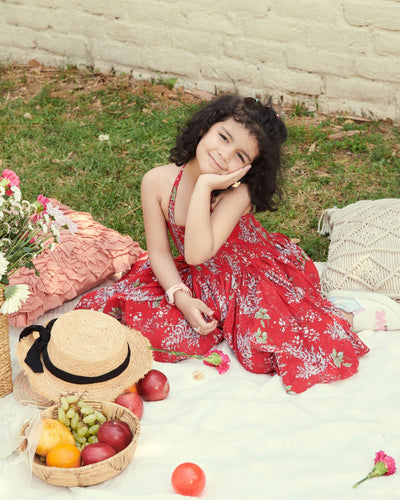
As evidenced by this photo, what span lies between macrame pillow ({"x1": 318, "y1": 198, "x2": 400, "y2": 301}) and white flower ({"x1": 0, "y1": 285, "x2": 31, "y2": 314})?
5.40 feet

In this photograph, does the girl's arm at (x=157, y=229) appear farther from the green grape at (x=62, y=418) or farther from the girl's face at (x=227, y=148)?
the green grape at (x=62, y=418)

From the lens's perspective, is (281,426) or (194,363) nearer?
(281,426)

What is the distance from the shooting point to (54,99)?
5469 millimetres

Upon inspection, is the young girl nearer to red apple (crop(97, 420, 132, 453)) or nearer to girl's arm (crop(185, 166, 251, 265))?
girl's arm (crop(185, 166, 251, 265))

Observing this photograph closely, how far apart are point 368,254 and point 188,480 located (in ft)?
5.41

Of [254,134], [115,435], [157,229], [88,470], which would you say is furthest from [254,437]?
[254,134]

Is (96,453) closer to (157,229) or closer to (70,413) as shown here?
(70,413)

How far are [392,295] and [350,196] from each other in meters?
1.25

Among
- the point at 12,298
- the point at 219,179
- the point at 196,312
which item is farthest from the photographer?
the point at 196,312

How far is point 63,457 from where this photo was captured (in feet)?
6.88

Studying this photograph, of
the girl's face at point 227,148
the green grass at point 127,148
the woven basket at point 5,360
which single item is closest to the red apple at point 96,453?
the woven basket at point 5,360

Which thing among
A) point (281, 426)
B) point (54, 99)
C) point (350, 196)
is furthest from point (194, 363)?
point (54, 99)

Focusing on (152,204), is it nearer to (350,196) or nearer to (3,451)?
(3,451)

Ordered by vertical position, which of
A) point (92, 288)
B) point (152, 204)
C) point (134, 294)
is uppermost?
point (152, 204)
